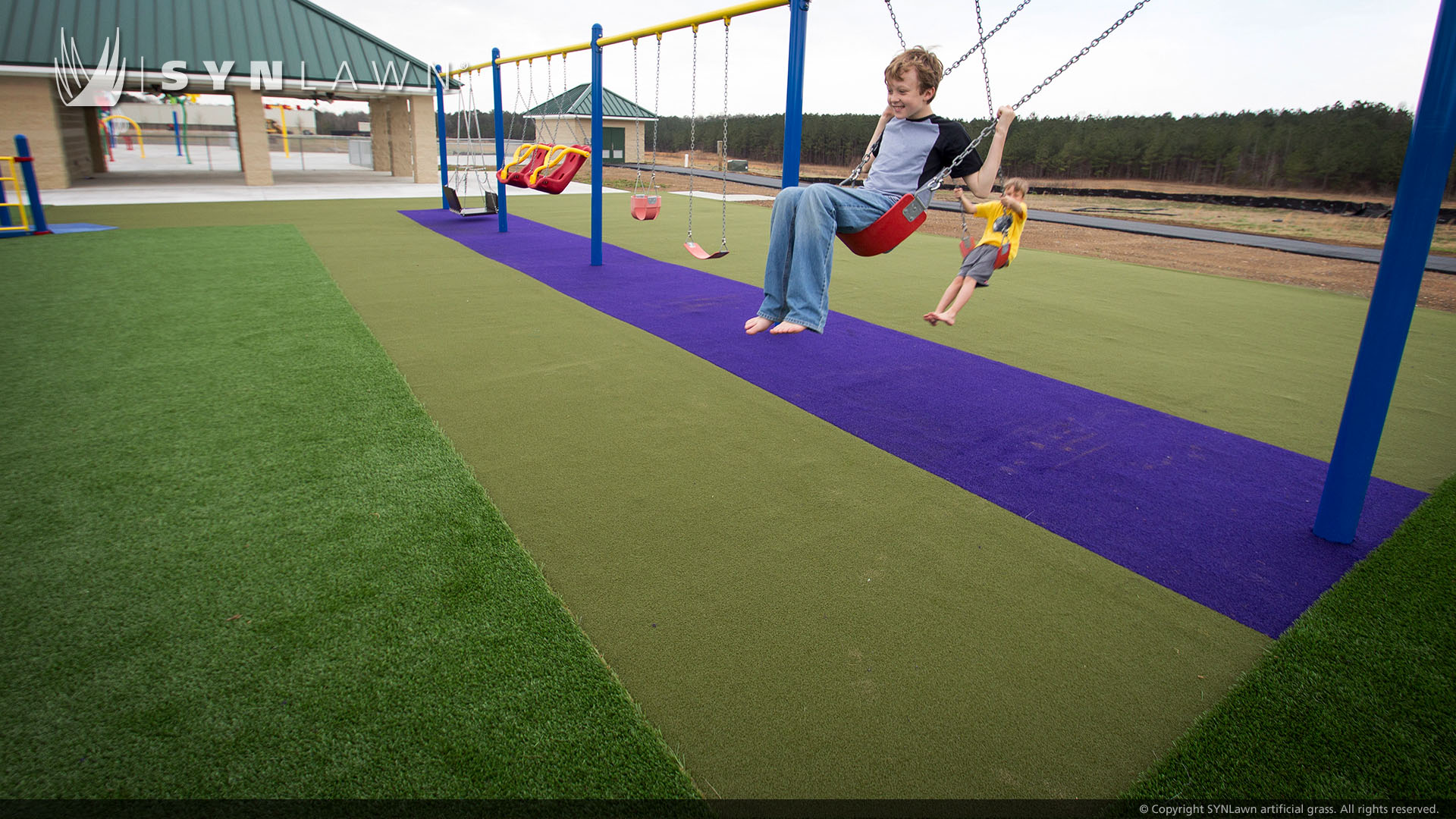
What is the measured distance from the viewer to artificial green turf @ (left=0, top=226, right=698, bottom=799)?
1525mm

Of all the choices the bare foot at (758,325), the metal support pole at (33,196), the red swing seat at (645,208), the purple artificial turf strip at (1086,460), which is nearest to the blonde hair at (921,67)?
the bare foot at (758,325)

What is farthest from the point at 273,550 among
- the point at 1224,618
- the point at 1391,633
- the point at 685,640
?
the point at 1391,633

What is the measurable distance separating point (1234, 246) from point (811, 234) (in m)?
11.8

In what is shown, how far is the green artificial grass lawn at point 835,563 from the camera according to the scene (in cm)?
168

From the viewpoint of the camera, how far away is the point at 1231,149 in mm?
23766

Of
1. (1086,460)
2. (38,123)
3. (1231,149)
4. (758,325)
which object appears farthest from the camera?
(1231,149)

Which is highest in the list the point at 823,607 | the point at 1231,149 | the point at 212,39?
the point at 212,39

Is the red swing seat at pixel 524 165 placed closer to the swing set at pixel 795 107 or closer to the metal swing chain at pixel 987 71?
the swing set at pixel 795 107

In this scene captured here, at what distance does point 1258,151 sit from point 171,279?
2782cm

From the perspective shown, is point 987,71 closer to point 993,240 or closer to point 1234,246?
point 993,240

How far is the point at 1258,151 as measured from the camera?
23000 mm

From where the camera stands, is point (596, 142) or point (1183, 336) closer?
point (1183, 336)

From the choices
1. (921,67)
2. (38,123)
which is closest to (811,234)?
(921,67)

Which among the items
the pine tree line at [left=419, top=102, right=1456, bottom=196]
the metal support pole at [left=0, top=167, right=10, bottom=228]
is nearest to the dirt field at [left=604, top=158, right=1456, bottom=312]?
the pine tree line at [left=419, top=102, right=1456, bottom=196]
